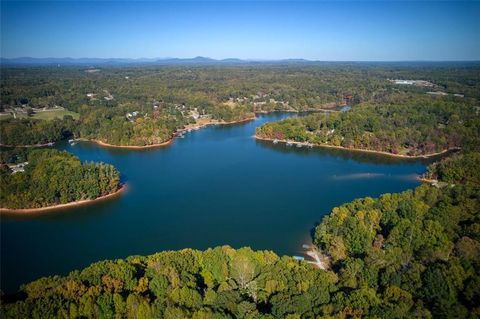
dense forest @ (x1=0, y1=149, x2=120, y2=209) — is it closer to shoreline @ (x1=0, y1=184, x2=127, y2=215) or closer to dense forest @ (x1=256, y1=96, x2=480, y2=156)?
shoreline @ (x1=0, y1=184, x2=127, y2=215)

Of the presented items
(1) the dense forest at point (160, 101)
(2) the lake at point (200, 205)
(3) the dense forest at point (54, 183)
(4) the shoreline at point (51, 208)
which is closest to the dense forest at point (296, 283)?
(2) the lake at point (200, 205)

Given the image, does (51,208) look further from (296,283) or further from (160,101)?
(160,101)

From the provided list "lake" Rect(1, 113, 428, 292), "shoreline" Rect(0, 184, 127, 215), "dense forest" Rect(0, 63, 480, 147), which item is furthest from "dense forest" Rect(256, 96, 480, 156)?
"shoreline" Rect(0, 184, 127, 215)

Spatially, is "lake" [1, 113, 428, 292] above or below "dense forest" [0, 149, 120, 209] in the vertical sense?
below

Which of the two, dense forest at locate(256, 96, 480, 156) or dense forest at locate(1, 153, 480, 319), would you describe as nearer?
dense forest at locate(1, 153, 480, 319)

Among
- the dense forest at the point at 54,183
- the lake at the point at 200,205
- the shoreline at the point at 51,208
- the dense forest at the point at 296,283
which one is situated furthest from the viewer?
the dense forest at the point at 54,183

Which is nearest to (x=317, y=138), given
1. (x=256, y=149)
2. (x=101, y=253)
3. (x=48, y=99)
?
(x=256, y=149)

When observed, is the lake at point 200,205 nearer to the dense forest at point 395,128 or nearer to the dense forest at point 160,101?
the dense forest at point 395,128
